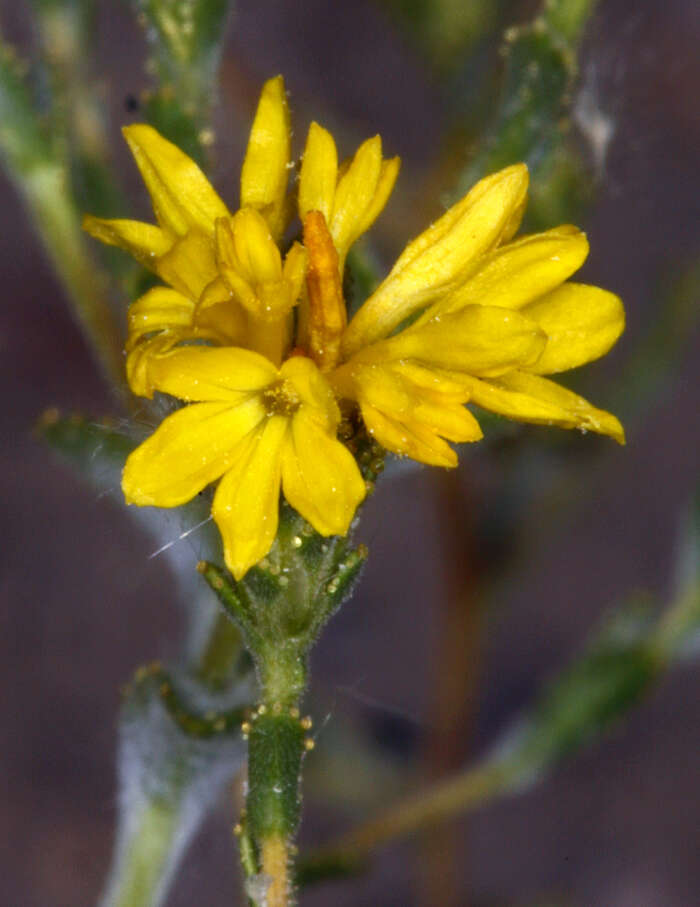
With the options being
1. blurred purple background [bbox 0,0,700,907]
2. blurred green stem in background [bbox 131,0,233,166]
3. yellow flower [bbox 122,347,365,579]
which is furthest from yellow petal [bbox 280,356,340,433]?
blurred purple background [bbox 0,0,700,907]

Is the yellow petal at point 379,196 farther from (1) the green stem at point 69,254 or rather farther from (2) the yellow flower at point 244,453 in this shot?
(1) the green stem at point 69,254

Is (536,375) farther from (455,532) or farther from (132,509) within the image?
(455,532)

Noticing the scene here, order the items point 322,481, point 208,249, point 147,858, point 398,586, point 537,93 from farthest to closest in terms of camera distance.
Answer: point 398,586 < point 147,858 < point 537,93 < point 208,249 < point 322,481

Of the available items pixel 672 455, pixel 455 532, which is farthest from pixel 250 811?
pixel 672 455

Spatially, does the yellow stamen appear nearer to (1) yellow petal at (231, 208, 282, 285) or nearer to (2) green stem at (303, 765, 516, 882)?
(1) yellow petal at (231, 208, 282, 285)

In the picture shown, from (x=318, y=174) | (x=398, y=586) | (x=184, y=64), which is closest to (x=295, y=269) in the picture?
(x=318, y=174)

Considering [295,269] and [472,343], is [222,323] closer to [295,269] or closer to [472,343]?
[295,269]

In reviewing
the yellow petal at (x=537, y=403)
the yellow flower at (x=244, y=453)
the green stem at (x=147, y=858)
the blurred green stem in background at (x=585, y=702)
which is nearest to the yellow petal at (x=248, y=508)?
the yellow flower at (x=244, y=453)
